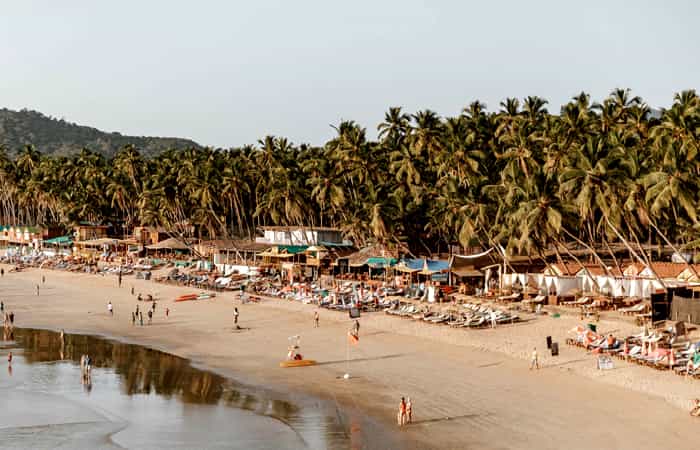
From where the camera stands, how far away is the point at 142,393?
33.9 metres

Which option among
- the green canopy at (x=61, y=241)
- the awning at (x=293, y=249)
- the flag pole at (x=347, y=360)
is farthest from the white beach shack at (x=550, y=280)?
the green canopy at (x=61, y=241)

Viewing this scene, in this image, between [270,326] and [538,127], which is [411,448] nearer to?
[270,326]

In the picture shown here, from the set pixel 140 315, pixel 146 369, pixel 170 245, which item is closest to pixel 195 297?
pixel 140 315

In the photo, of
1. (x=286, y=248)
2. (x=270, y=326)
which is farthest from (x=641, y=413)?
(x=286, y=248)

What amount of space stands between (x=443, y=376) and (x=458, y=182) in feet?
110

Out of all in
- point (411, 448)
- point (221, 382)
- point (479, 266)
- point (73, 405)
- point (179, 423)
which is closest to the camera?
point (411, 448)

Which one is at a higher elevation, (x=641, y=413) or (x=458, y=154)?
(x=458, y=154)

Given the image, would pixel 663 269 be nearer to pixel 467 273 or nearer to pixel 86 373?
pixel 467 273

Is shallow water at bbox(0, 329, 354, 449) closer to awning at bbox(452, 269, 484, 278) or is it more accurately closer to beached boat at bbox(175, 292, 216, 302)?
beached boat at bbox(175, 292, 216, 302)

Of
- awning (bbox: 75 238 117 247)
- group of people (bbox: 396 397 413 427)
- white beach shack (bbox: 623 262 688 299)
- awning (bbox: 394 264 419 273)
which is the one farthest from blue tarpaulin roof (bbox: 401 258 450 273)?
awning (bbox: 75 238 117 247)

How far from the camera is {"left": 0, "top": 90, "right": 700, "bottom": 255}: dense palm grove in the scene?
44594 mm

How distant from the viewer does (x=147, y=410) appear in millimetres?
30797

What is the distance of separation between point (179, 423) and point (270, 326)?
20.7 meters

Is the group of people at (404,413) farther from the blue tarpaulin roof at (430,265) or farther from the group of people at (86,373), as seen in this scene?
the blue tarpaulin roof at (430,265)
